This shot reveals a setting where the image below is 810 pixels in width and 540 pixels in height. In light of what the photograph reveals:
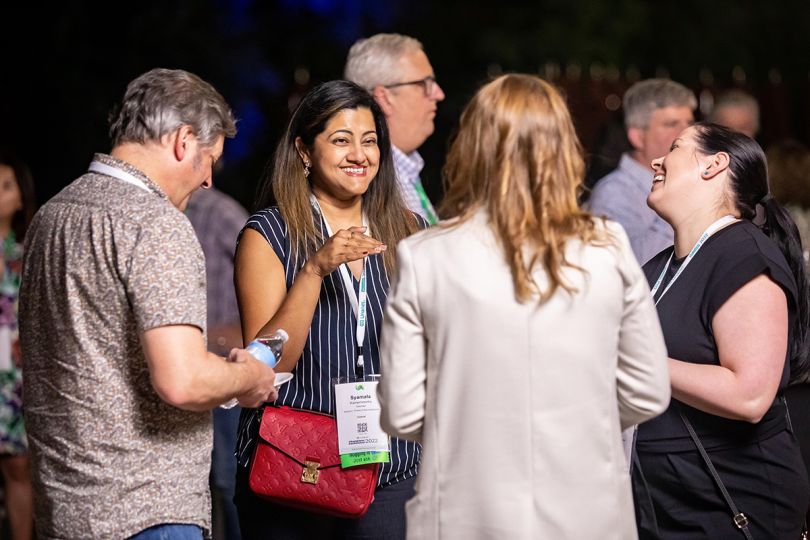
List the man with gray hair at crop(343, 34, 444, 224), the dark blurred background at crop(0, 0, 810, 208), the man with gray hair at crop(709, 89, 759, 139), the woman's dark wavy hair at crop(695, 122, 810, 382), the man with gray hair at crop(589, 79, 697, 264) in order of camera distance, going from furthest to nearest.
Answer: the dark blurred background at crop(0, 0, 810, 208)
the man with gray hair at crop(709, 89, 759, 139)
the man with gray hair at crop(589, 79, 697, 264)
the man with gray hair at crop(343, 34, 444, 224)
the woman's dark wavy hair at crop(695, 122, 810, 382)

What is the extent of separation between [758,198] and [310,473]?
1.29 metres

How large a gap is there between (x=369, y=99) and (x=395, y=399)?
1.13 meters

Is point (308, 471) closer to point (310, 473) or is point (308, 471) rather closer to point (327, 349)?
point (310, 473)

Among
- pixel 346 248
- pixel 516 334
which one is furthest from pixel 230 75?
Result: pixel 516 334

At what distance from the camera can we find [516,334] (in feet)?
6.29

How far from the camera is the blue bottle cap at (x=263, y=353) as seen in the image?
2.33 m

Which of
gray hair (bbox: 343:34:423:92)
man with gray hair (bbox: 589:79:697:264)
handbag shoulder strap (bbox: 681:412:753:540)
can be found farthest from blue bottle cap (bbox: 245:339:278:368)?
man with gray hair (bbox: 589:79:697:264)

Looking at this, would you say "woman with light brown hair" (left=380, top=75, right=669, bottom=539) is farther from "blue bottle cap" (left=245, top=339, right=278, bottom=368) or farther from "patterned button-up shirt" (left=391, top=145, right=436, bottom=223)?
"patterned button-up shirt" (left=391, top=145, right=436, bottom=223)

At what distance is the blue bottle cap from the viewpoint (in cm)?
233

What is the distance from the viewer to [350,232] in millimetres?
2508

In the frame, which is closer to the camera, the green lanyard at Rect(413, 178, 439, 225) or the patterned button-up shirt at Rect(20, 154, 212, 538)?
the patterned button-up shirt at Rect(20, 154, 212, 538)

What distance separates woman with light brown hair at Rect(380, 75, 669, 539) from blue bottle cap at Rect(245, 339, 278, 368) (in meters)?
0.43

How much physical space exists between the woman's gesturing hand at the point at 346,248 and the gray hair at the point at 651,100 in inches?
97.8

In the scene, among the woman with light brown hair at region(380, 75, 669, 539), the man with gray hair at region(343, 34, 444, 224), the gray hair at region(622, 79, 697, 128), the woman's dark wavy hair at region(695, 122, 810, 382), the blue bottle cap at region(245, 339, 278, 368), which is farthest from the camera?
the gray hair at region(622, 79, 697, 128)
